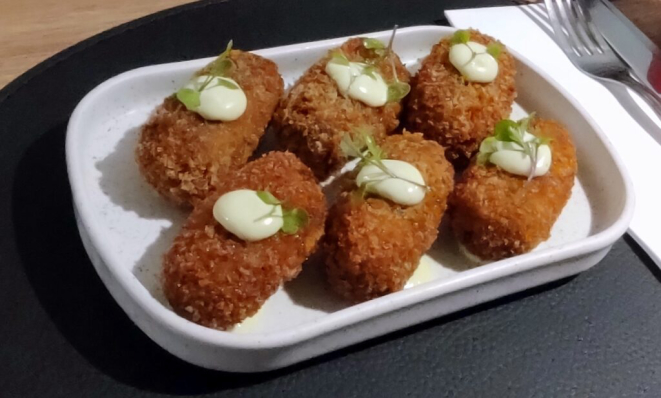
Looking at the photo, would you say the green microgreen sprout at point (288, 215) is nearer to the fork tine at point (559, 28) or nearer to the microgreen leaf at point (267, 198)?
the microgreen leaf at point (267, 198)

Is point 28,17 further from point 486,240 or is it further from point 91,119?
point 486,240

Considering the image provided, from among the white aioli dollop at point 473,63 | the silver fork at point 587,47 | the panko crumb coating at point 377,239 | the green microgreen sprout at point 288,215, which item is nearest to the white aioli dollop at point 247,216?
the green microgreen sprout at point 288,215

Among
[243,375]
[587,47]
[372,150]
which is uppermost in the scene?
[372,150]

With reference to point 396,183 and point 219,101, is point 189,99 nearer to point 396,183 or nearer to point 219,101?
point 219,101

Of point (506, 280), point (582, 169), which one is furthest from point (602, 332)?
point (582, 169)

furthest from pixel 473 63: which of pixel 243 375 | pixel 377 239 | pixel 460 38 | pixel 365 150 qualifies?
pixel 243 375
